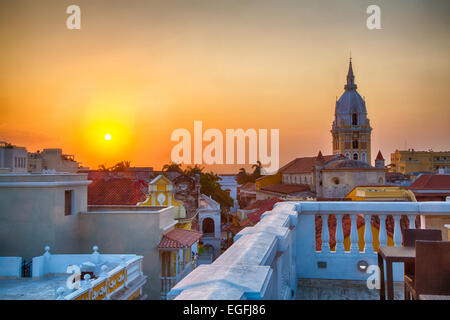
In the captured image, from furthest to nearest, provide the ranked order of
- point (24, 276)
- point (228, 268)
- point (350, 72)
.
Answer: point (350, 72) → point (24, 276) → point (228, 268)

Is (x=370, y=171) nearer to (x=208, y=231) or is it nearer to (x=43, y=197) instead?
(x=208, y=231)

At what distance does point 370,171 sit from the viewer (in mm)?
49562

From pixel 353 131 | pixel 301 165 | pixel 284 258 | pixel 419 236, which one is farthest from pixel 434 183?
pixel 353 131

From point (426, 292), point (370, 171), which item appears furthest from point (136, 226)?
point (370, 171)

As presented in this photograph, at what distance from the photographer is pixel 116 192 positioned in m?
22.6

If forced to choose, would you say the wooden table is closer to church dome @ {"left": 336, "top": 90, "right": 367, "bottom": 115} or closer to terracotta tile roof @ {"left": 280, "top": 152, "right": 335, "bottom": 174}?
terracotta tile roof @ {"left": 280, "top": 152, "right": 335, "bottom": 174}

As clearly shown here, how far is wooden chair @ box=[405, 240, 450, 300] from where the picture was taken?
2.31 metres

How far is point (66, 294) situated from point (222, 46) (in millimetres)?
6018

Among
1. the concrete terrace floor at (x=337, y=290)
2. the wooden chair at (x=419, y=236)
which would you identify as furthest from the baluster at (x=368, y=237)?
the wooden chair at (x=419, y=236)

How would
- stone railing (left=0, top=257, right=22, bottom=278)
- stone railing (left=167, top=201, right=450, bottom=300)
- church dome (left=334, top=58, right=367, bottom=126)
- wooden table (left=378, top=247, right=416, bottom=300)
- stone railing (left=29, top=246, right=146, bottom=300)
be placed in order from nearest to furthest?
stone railing (left=167, top=201, right=450, bottom=300)
wooden table (left=378, top=247, right=416, bottom=300)
stone railing (left=29, top=246, right=146, bottom=300)
stone railing (left=0, top=257, right=22, bottom=278)
church dome (left=334, top=58, right=367, bottom=126)

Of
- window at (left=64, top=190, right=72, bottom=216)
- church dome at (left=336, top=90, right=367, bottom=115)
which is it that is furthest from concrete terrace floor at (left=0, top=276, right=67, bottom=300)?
church dome at (left=336, top=90, right=367, bottom=115)

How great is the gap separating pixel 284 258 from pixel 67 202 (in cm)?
1209

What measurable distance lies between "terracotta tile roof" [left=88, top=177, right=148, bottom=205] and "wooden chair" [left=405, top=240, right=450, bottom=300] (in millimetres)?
20442
